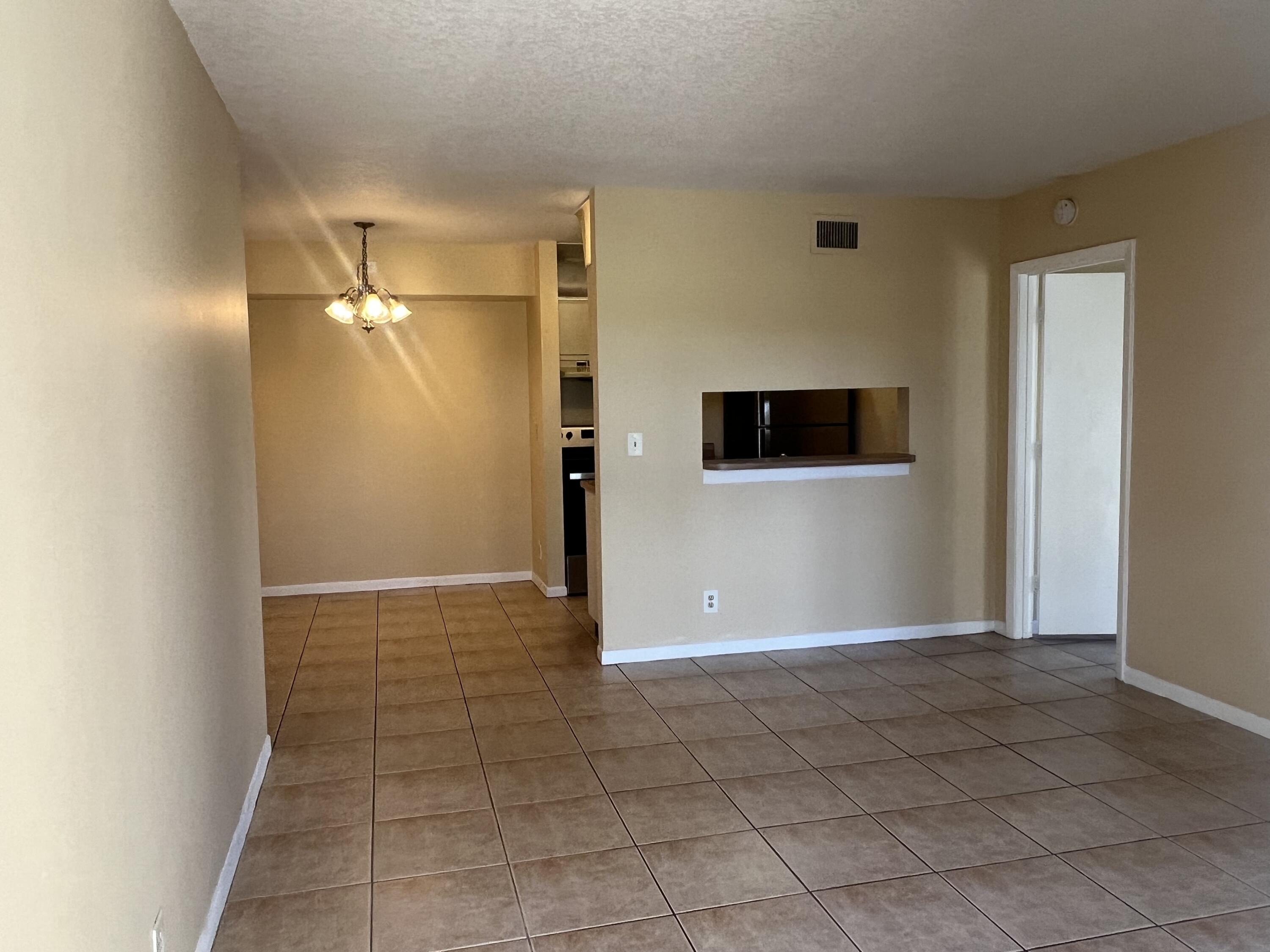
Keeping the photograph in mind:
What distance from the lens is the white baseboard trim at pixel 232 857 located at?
2.35 metres

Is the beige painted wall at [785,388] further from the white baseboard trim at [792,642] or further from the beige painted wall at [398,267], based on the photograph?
the beige painted wall at [398,267]

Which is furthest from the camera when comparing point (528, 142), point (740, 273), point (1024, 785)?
point (740, 273)

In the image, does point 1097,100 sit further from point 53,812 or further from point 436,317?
point 436,317

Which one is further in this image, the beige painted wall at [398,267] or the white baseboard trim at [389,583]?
the white baseboard trim at [389,583]

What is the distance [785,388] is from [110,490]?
12.3 ft

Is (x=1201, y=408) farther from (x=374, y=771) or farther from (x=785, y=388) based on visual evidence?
(x=374, y=771)

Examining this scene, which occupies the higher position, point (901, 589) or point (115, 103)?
point (115, 103)

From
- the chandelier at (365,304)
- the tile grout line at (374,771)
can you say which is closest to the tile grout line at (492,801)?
the tile grout line at (374,771)

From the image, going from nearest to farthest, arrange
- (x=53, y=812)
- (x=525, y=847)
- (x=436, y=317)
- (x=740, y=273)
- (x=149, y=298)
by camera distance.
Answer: (x=53, y=812)
(x=149, y=298)
(x=525, y=847)
(x=740, y=273)
(x=436, y=317)

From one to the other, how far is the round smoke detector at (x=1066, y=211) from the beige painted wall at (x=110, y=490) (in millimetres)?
3862

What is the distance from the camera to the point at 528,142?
3781 millimetres

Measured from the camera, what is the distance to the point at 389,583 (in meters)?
6.96

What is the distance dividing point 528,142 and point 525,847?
105 inches

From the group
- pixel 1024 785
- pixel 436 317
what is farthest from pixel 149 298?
pixel 436 317
